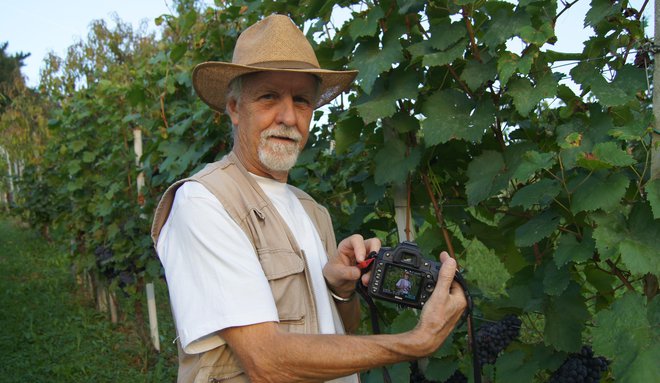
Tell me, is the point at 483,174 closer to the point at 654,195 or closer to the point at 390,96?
the point at 390,96

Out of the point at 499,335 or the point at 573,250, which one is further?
the point at 499,335

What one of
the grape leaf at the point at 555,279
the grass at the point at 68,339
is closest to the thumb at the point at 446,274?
the grape leaf at the point at 555,279

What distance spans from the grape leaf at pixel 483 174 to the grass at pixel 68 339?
11.9ft

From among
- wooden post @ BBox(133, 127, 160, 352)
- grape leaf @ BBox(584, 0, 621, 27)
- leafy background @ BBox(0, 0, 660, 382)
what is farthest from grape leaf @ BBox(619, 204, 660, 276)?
wooden post @ BBox(133, 127, 160, 352)

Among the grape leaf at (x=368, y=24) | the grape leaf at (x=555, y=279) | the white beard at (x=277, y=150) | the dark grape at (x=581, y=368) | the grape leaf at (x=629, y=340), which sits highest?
the grape leaf at (x=368, y=24)

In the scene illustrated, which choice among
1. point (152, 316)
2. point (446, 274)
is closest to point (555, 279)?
point (446, 274)

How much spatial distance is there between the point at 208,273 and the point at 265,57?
A: 2.20ft

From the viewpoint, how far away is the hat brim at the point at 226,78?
1915 mm

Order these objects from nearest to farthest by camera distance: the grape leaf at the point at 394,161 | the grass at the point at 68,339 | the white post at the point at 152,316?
the grape leaf at the point at 394,161 < the grass at the point at 68,339 < the white post at the point at 152,316

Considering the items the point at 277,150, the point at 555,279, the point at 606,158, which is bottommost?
the point at 555,279

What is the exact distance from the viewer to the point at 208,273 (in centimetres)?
158

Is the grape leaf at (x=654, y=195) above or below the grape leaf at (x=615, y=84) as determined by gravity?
below

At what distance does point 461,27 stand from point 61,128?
604 cm

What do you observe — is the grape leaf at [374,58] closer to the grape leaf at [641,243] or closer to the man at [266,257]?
the man at [266,257]
